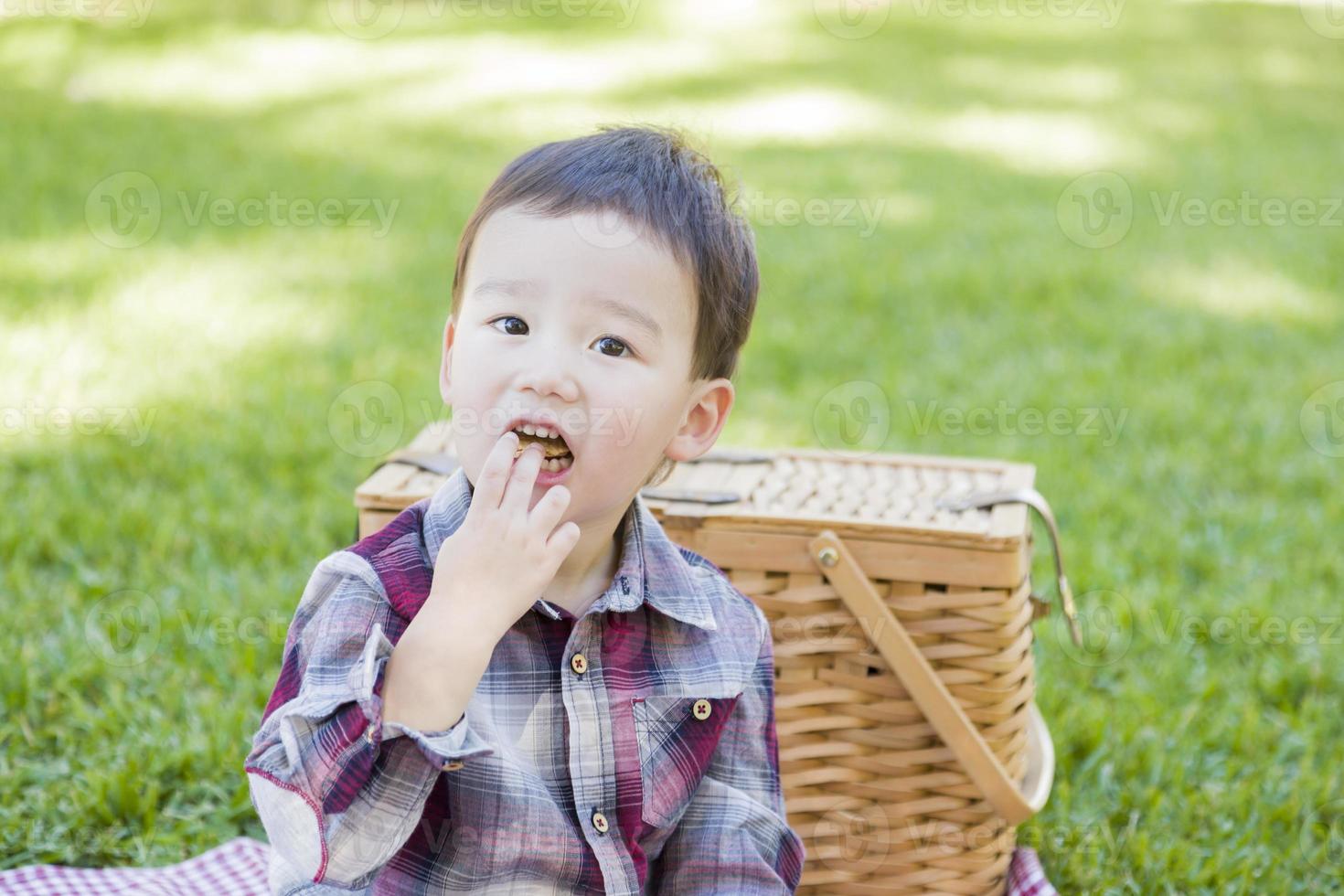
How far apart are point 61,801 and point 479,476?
113 centimetres

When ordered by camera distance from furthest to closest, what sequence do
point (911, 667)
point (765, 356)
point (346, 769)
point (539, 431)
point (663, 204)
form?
point (765, 356)
point (911, 667)
point (663, 204)
point (539, 431)
point (346, 769)

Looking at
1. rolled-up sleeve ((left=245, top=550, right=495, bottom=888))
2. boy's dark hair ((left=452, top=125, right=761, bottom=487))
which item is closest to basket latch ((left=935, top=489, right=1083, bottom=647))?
boy's dark hair ((left=452, top=125, right=761, bottom=487))

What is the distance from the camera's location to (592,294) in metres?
1.39

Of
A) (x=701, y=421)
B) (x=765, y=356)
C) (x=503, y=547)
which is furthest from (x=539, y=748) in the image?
(x=765, y=356)

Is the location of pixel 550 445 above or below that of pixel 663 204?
below

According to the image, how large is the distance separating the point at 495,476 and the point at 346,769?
0.97 feet

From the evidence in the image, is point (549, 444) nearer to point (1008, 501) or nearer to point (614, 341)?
point (614, 341)

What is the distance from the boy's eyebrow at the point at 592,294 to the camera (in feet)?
4.58

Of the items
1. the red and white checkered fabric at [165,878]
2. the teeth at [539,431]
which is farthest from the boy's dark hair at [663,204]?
the red and white checkered fabric at [165,878]

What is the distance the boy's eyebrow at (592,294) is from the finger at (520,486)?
19 cm

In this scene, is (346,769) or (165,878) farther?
(165,878)

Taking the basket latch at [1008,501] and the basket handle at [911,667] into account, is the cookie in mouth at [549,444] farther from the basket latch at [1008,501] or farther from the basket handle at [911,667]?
the basket latch at [1008,501]

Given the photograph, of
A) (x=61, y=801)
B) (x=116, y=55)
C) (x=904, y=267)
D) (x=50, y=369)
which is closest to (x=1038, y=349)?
(x=904, y=267)

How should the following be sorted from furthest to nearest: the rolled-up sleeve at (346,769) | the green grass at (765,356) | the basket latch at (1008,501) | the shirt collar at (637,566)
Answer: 1. the green grass at (765,356)
2. the basket latch at (1008,501)
3. the shirt collar at (637,566)
4. the rolled-up sleeve at (346,769)
